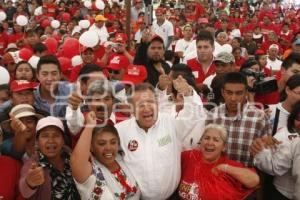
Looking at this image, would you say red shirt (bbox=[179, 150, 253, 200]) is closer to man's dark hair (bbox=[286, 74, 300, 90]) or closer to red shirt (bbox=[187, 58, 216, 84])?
man's dark hair (bbox=[286, 74, 300, 90])

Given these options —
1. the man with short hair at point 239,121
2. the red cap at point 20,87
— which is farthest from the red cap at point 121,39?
the man with short hair at point 239,121

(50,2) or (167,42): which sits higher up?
(50,2)

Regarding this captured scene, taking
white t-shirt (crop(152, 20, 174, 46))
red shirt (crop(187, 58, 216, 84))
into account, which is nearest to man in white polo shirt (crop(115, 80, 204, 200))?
red shirt (crop(187, 58, 216, 84))

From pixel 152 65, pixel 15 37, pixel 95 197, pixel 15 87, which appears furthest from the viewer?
pixel 15 37

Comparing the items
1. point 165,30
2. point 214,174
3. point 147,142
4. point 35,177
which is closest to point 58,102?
point 147,142

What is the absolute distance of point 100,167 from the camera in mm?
2775

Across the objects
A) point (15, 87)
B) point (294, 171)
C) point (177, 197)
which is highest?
point (15, 87)

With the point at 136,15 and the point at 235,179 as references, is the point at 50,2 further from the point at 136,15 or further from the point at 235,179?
the point at 235,179

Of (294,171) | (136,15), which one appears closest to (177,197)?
(294,171)

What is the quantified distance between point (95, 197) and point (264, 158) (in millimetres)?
1223

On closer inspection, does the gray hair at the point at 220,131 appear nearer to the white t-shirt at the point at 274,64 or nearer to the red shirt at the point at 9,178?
the red shirt at the point at 9,178

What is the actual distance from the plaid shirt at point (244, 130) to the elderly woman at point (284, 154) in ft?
0.47

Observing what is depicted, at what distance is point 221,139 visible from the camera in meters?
2.93

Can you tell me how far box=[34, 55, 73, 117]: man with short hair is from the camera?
3.60 m
